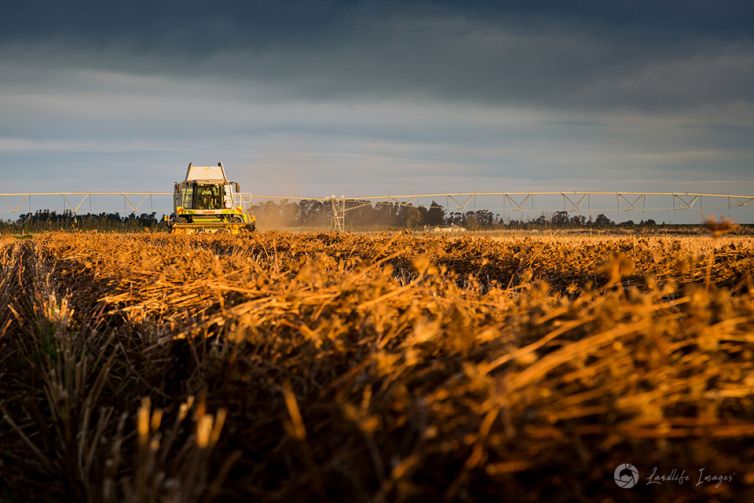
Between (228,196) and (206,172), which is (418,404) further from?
(206,172)

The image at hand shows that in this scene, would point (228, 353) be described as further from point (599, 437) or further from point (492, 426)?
point (599, 437)

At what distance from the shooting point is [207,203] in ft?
89.7

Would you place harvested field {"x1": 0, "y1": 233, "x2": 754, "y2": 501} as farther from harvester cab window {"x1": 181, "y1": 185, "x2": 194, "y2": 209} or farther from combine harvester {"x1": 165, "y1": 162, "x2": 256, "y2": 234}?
harvester cab window {"x1": 181, "y1": 185, "x2": 194, "y2": 209}

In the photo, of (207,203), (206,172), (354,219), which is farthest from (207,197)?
(354,219)

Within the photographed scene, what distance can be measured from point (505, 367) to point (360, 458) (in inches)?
21.5

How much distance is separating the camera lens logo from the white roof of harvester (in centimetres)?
2750

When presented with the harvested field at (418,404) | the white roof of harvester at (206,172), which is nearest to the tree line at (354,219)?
the white roof of harvester at (206,172)

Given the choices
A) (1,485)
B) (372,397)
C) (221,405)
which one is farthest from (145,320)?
(372,397)

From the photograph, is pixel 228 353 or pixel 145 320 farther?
pixel 145 320

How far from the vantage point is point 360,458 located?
68.9 inches

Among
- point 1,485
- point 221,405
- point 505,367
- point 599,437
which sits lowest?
point 1,485

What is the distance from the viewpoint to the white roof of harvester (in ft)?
91.9

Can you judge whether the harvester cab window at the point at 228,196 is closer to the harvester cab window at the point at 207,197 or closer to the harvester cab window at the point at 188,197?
the harvester cab window at the point at 207,197

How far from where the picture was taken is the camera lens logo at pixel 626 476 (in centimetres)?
167
